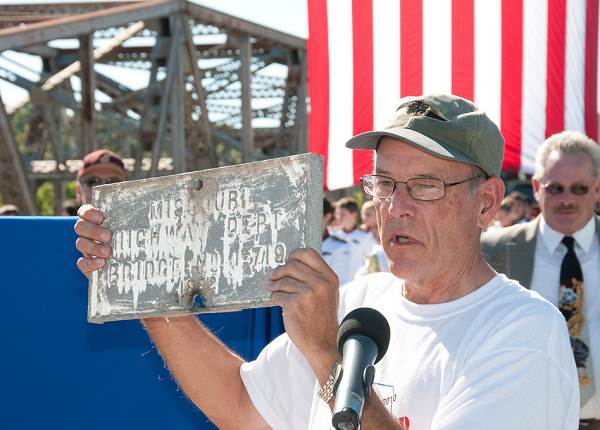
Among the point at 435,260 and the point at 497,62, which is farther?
the point at 497,62

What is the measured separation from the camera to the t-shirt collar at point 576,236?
3.80m

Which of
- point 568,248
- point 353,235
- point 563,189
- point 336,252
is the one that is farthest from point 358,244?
point 568,248

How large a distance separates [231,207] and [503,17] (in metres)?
2.94

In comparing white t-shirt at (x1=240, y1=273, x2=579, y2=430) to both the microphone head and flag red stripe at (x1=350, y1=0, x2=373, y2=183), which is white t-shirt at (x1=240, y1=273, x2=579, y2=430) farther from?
flag red stripe at (x1=350, y1=0, x2=373, y2=183)

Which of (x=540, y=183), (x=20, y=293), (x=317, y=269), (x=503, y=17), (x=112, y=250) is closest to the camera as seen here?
(x=317, y=269)

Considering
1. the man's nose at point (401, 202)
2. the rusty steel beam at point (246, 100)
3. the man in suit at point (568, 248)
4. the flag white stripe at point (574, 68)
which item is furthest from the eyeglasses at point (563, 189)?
the rusty steel beam at point (246, 100)

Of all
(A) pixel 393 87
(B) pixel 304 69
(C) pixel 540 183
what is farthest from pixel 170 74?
(C) pixel 540 183

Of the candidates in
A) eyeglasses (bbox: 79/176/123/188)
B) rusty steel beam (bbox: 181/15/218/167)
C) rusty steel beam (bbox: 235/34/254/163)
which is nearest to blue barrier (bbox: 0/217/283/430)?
eyeglasses (bbox: 79/176/123/188)

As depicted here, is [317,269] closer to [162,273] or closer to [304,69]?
[162,273]

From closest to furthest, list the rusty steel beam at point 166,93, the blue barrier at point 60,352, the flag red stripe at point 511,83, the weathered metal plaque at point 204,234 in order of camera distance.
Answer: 1. the weathered metal plaque at point 204,234
2. the blue barrier at point 60,352
3. the flag red stripe at point 511,83
4. the rusty steel beam at point 166,93

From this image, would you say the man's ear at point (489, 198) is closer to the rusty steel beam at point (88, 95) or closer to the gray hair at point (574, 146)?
the gray hair at point (574, 146)

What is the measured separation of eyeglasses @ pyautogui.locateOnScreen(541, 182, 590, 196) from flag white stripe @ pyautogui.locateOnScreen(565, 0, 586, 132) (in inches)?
29.2

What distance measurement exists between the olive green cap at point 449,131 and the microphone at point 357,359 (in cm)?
55

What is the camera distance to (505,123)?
4.67 meters
